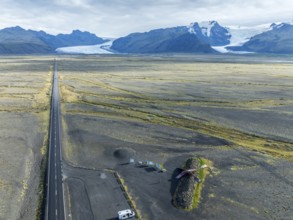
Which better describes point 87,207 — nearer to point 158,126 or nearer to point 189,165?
point 189,165

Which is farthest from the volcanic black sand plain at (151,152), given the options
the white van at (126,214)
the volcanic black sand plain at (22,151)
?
the white van at (126,214)

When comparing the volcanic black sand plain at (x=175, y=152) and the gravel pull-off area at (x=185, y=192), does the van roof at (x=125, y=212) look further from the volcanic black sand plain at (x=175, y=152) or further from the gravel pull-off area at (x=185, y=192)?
the gravel pull-off area at (x=185, y=192)

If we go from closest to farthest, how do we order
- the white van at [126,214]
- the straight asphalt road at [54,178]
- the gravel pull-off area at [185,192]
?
the white van at [126,214], the straight asphalt road at [54,178], the gravel pull-off area at [185,192]

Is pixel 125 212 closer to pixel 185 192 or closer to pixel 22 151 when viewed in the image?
pixel 185 192

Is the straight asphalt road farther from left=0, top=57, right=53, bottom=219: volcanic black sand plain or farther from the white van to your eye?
the white van

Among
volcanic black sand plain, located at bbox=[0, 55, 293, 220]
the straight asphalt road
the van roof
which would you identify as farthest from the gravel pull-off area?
the straight asphalt road

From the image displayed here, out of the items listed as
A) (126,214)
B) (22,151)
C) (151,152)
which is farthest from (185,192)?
(22,151)

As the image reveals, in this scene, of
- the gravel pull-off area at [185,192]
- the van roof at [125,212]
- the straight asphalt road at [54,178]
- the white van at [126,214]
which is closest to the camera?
the white van at [126,214]
